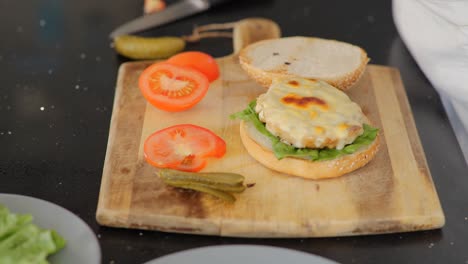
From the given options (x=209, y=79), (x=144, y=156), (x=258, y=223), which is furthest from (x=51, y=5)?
(x=258, y=223)

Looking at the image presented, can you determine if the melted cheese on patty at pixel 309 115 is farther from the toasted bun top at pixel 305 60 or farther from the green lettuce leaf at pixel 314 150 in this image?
the toasted bun top at pixel 305 60

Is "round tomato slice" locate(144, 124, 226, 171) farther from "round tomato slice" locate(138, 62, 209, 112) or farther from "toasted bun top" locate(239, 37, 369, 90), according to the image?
"toasted bun top" locate(239, 37, 369, 90)

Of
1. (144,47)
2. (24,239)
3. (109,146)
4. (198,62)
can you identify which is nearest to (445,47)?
(198,62)

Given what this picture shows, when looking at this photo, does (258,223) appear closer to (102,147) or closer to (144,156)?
(144,156)

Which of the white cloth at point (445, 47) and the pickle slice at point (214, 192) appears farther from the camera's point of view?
the white cloth at point (445, 47)

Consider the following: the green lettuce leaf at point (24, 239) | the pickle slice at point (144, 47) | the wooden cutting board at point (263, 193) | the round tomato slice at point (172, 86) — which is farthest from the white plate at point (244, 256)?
the pickle slice at point (144, 47)
